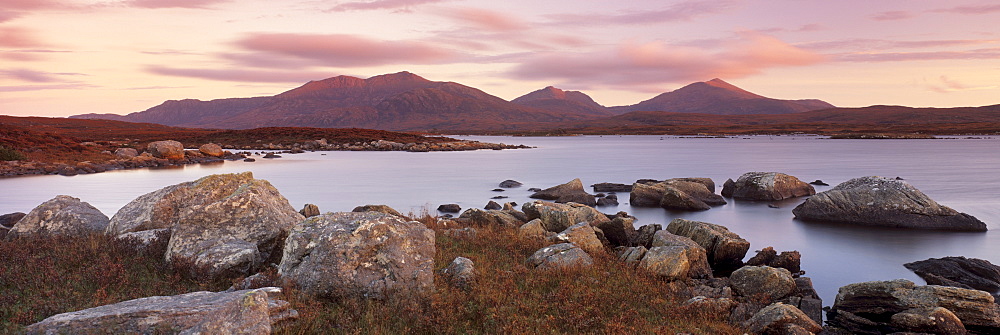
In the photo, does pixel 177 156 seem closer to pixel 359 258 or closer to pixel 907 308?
pixel 359 258

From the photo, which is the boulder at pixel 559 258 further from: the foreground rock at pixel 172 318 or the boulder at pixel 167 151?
the boulder at pixel 167 151

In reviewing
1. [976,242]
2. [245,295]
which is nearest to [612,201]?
[976,242]

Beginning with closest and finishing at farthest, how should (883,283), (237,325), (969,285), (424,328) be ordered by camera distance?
(237,325)
(424,328)
(883,283)
(969,285)

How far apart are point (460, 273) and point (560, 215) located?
31.6 feet

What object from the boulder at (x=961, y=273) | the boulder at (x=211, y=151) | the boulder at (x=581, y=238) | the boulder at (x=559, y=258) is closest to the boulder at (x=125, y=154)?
the boulder at (x=211, y=151)

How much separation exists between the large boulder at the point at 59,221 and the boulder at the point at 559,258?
11363 mm

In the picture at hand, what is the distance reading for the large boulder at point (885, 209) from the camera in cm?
2319

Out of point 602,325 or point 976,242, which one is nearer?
point 602,325

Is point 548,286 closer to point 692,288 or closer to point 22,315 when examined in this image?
point 692,288

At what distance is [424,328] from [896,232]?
22.4 metres

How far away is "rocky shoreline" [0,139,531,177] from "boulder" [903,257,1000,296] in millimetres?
59171

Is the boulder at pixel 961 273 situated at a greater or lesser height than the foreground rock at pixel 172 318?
lesser

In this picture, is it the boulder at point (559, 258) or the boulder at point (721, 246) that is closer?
the boulder at point (559, 258)

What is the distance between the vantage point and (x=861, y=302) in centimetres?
1167
